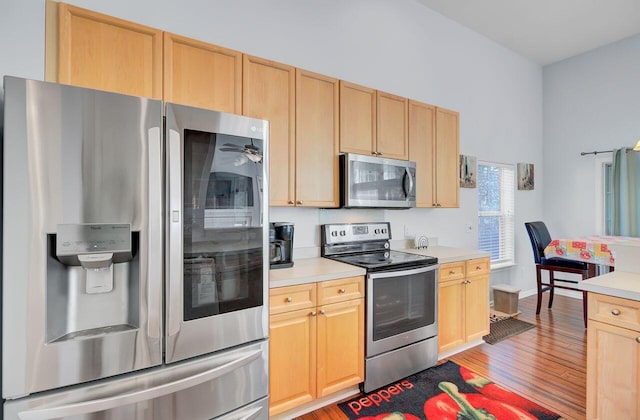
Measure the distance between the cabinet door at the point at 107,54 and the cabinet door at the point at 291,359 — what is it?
1.54 m

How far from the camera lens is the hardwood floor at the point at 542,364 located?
2.18 metres

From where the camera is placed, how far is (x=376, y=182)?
2701mm

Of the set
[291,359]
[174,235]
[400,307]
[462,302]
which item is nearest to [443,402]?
[400,307]

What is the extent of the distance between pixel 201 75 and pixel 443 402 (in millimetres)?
2670

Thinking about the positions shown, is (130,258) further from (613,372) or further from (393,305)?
(613,372)

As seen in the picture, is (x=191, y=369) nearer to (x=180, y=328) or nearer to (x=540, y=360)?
(x=180, y=328)

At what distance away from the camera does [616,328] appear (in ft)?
5.29

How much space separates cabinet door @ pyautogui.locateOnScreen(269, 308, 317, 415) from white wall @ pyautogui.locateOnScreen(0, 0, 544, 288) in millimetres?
816

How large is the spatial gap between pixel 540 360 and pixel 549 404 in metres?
0.71

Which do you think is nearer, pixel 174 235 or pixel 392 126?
pixel 174 235

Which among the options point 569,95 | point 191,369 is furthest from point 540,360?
point 569,95

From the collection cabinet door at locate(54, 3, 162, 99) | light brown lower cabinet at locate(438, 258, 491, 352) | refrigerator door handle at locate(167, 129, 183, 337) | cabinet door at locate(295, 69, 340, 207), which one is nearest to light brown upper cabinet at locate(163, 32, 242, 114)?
cabinet door at locate(54, 3, 162, 99)

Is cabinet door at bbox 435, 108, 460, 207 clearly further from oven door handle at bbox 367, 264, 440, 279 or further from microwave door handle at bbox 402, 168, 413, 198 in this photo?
oven door handle at bbox 367, 264, 440, 279

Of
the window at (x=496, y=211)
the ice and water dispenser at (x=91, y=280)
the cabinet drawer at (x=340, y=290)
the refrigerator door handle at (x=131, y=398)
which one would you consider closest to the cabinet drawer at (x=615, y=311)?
the cabinet drawer at (x=340, y=290)
